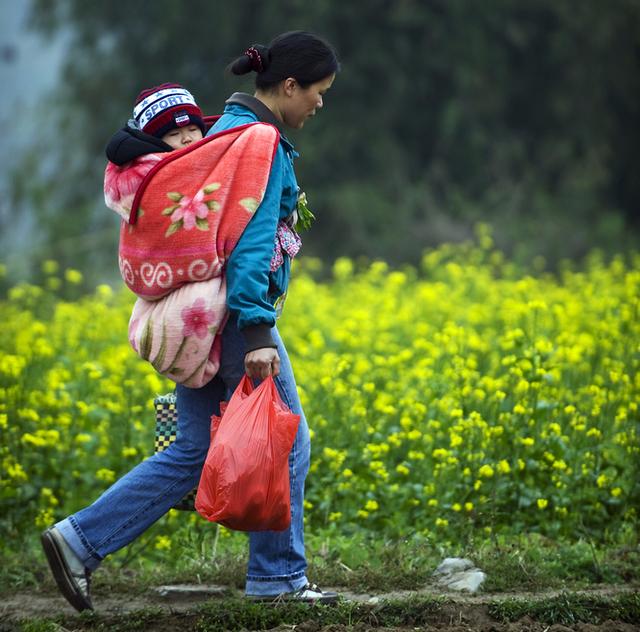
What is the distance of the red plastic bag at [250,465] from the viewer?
348cm

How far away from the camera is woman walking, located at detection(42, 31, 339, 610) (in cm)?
352

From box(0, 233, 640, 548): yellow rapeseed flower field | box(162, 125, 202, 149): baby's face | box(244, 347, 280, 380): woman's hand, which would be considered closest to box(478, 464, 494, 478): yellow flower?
box(0, 233, 640, 548): yellow rapeseed flower field

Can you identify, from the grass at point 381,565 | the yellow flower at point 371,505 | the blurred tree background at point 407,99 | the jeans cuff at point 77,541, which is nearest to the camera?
the jeans cuff at point 77,541

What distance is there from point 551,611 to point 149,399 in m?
2.88

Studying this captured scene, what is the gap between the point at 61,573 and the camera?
3746 millimetres

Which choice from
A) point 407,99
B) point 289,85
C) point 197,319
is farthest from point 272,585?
point 407,99

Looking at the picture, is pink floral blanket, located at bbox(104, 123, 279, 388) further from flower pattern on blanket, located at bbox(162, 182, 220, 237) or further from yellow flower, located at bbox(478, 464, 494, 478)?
yellow flower, located at bbox(478, 464, 494, 478)

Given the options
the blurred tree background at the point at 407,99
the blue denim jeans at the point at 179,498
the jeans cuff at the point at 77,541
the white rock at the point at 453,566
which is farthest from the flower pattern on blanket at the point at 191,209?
the blurred tree background at the point at 407,99

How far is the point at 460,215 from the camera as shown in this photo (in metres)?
20.2

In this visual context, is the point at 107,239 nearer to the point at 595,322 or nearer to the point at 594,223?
the point at 594,223

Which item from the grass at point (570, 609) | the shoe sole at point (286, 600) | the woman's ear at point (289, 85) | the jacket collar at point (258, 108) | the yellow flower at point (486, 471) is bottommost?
the grass at point (570, 609)

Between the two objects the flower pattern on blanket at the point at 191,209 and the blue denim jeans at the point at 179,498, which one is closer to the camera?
the flower pattern on blanket at the point at 191,209

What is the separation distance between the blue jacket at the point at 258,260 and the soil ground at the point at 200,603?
93cm

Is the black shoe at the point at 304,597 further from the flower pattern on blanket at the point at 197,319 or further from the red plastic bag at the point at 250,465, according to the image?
the flower pattern on blanket at the point at 197,319
